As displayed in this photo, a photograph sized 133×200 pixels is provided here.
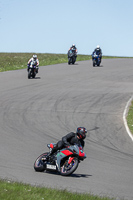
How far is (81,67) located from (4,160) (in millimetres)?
33309

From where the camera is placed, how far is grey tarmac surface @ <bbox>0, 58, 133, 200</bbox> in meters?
11.1

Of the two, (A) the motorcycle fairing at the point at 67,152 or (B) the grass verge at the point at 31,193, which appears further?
(A) the motorcycle fairing at the point at 67,152

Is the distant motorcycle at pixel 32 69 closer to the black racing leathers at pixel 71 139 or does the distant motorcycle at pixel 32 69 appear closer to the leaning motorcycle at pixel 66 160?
the black racing leathers at pixel 71 139

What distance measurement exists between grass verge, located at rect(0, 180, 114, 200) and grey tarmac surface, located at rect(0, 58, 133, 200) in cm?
84

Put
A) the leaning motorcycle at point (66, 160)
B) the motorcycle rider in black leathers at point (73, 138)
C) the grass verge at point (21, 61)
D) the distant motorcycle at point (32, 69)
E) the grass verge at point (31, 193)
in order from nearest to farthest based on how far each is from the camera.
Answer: the grass verge at point (31, 193) → the leaning motorcycle at point (66, 160) → the motorcycle rider in black leathers at point (73, 138) → the distant motorcycle at point (32, 69) → the grass verge at point (21, 61)

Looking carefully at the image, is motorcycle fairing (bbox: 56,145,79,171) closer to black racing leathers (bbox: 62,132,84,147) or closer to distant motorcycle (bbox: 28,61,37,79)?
black racing leathers (bbox: 62,132,84,147)

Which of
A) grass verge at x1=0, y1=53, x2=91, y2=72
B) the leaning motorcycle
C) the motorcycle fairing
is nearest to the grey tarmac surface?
the leaning motorcycle

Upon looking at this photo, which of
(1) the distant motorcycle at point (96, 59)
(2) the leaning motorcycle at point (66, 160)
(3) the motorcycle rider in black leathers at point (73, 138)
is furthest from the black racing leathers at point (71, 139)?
(1) the distant motorcycle at point (96, 59)

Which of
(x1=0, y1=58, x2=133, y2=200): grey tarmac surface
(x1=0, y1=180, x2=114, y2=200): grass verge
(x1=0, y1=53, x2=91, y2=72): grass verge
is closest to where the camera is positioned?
(x1=0, y1=180, x2=114, y2=200): grass verge

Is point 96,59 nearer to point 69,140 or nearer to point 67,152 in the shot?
point 69,140

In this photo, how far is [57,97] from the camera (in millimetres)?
27812

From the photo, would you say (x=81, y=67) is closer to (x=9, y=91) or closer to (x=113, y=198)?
(x=9, y=91)

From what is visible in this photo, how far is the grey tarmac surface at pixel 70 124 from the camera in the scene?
11.1 m

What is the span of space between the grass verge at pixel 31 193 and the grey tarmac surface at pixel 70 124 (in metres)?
0.84
